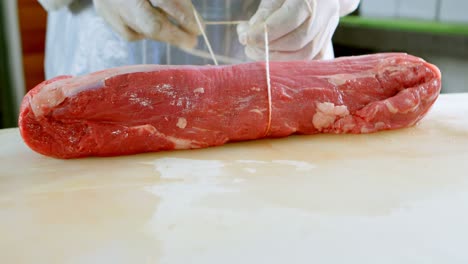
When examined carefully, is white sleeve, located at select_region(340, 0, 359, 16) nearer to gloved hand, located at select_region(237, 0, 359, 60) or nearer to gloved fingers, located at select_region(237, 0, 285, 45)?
gloved hand, located at select_region(237, 0, 359, 60)

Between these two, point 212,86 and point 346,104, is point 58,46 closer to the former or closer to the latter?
point 212,86

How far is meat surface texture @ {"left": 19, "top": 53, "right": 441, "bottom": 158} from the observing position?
1307 millimetres

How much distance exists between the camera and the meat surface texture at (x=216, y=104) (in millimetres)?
1307

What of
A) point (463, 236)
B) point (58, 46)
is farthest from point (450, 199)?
point (58, 46)

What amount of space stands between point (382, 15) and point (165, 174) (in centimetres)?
315

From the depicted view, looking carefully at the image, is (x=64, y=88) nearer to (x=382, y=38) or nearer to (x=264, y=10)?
(x=264, y=10)

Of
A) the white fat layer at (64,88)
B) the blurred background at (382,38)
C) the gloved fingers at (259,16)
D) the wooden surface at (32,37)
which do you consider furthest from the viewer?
the wooden surface at (32,37)

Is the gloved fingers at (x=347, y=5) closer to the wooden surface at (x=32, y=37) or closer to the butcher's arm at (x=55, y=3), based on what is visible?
the butcher's arm at (x=55, y=3)

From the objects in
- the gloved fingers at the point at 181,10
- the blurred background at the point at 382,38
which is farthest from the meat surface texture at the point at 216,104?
the blurred background at the point at 382,38

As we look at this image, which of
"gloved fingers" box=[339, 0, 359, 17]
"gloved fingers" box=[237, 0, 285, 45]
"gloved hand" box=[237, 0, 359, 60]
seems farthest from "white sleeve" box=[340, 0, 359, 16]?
"gloved fingers" box=[237, 0, 285, 45]

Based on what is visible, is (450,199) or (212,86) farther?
(212,86)

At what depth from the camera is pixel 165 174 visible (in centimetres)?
121

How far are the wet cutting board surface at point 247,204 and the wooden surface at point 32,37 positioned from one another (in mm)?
2031

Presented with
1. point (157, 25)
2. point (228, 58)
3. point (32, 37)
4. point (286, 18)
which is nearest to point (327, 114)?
point (286, 18)
